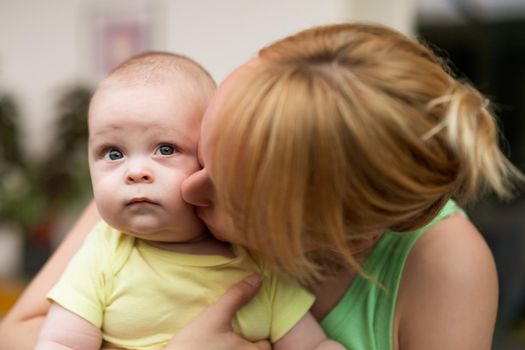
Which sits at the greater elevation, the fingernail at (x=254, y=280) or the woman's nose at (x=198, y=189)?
the woman's nose at (x=198, y=189)

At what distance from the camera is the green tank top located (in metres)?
1.05

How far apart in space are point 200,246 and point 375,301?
0.91ft

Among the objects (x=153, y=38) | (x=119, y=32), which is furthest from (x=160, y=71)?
(x=119, y=32)

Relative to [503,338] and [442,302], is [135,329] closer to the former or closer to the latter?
[442,302]

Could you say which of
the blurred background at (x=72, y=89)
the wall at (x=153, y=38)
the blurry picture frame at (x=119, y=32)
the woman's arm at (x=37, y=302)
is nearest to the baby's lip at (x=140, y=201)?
the woman's arm at (x=37, y=302)

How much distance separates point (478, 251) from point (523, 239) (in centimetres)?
356

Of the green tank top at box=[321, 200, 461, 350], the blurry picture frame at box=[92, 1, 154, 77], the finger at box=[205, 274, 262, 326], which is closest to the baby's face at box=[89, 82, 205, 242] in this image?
the finger at box=[205, 274, 262, 326]

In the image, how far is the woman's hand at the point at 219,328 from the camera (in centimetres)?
95

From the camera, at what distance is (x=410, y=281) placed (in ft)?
3.42

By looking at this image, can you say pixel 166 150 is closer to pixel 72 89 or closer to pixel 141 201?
pixel 141 201

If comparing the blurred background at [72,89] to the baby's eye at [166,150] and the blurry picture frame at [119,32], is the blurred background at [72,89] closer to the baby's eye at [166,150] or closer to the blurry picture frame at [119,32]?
the blurry picture frame at [119,32]

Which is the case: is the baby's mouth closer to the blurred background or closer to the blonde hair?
the blonde hair

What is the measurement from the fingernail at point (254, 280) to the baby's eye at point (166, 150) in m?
0.20

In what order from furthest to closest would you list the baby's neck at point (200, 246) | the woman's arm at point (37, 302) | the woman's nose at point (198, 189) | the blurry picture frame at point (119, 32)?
the blurry picture frame at point (119, 32), the woman's arm at point (37, 302), the baby's neck at point (200, 246), the woman's nose at point (198, 189)
